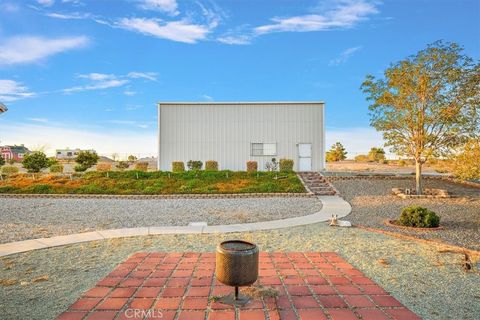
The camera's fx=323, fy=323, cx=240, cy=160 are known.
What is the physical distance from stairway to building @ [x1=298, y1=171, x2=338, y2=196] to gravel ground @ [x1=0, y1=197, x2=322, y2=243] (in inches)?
68.4

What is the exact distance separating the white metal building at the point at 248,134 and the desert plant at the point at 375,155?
70.7ft

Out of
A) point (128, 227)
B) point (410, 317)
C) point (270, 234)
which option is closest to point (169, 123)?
point (128, 227)

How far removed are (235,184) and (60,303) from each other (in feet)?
46.5

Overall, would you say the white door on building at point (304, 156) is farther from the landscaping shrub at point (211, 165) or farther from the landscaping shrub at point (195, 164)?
the landscaping shrub at point (195, 164)

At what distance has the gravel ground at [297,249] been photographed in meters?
4.39

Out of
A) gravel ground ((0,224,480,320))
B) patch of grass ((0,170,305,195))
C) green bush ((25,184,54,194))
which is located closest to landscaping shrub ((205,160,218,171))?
patch of grass ((0,170,305,195))

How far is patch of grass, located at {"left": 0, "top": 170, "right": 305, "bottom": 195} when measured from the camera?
17094 millimetres

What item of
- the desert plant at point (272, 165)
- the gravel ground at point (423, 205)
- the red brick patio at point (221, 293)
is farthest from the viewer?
the desert plant at point (272, 165)

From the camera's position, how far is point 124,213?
466 inches

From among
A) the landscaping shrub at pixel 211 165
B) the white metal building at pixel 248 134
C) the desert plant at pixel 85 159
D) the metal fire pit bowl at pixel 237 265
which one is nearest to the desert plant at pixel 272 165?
the white metal building at pixel 248 134

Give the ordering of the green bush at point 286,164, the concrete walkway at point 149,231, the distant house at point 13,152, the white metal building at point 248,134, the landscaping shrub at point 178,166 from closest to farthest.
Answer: the concrete walkway at point 149,231 → the green bush at point 286,164 → the landscaping shrub at point 178,166 → the white metal building at point 248,134 → the distant house at point 13,152

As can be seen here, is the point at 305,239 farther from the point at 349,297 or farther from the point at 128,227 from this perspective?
the point at 128,227

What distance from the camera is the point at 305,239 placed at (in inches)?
313

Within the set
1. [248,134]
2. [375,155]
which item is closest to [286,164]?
[248,134]
